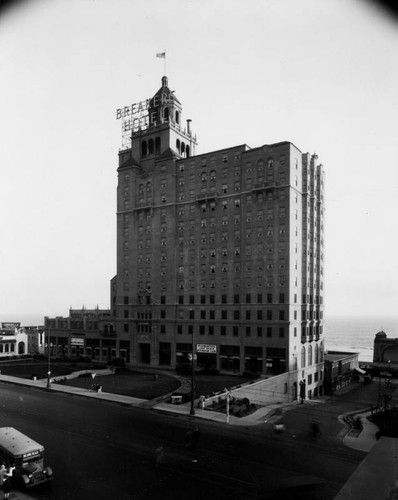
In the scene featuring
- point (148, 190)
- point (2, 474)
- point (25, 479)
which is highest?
point (148, 190)

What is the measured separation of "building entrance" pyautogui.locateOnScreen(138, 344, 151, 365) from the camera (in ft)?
276

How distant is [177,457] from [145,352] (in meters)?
57.3

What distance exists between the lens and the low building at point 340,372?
82562mm

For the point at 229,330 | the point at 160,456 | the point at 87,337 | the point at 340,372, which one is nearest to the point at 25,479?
the point at 160,456

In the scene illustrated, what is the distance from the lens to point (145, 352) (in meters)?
84.6

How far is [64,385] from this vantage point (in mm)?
58750

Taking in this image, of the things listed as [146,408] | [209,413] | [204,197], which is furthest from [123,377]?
[204,197]

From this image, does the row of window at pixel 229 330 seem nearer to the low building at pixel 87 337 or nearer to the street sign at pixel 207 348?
the street sign at pixel 207 348

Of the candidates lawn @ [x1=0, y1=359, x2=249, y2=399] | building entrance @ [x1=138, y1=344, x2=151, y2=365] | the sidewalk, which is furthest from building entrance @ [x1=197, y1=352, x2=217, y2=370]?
the sidewalk

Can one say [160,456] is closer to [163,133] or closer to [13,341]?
[163,133]

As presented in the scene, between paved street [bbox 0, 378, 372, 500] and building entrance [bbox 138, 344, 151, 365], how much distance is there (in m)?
41.4

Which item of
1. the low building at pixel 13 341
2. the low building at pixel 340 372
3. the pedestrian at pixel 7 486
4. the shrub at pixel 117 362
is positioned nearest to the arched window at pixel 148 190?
the shrub at pixel 117 362

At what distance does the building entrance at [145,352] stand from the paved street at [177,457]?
1629 inches

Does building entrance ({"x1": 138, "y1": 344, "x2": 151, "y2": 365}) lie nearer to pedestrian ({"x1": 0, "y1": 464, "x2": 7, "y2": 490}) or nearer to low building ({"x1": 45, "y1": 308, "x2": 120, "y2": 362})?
low building ({"x1": 45, "y1": 308, "x2": 120, "y2": 362})
